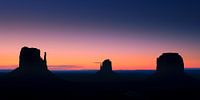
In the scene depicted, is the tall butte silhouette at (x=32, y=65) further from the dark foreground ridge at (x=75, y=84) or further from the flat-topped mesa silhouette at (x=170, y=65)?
the flat-topped mesa silhouette at (x=170, y=65)

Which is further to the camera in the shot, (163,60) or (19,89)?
(163,60)

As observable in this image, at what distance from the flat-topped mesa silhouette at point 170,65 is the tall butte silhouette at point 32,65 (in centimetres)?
6046

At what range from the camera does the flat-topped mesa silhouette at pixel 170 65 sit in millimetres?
185150

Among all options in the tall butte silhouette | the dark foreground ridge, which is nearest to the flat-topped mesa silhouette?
the dark foreground ridge

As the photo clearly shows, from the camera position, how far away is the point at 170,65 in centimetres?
18650

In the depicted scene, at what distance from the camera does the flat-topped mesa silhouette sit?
185 m

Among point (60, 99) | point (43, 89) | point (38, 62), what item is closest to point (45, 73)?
point (38, 62)

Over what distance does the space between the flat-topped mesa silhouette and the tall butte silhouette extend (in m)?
60.5

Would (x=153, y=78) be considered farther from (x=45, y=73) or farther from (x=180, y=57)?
(x=45, y=73)

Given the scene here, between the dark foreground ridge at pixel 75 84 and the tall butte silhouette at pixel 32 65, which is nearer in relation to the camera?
the dark foreground ridge at pixel 75 84

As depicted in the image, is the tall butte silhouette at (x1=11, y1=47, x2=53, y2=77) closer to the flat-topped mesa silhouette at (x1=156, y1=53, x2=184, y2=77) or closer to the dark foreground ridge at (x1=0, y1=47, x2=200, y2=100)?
the dark foreground ridge at (x1=0, y1=47, x2=200, y2=100)

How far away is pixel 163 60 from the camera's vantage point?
190875mm

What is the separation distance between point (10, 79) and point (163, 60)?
75.4 m

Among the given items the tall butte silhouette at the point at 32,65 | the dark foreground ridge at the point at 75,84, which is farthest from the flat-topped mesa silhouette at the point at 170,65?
the tall butte silhouette at the point at 32,65
